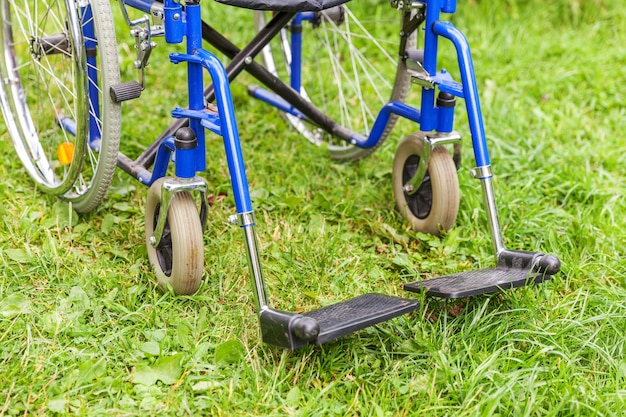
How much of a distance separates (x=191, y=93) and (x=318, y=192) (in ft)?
2.29

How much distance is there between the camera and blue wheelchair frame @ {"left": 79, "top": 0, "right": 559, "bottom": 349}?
1733 mm

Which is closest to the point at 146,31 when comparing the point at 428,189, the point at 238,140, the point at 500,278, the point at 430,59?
the point at 238,140

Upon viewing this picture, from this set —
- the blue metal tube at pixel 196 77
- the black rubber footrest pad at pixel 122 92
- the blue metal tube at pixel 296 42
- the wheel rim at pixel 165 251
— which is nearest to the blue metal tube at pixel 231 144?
the blue metal tube at pixel 196 77

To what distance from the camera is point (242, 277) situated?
2.15 metres

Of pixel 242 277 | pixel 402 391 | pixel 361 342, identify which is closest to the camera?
pixel 402 391

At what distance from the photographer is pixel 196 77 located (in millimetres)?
1942

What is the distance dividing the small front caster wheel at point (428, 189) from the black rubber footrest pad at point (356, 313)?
1.62ft

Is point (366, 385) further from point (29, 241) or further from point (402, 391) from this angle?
point (29, 241)

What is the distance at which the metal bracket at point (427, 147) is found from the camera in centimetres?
220

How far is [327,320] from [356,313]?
0.23ft

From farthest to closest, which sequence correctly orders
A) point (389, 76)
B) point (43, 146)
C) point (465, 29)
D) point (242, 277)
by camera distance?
1. point (465, 29)
2. point (389, 76)
3. point (43, 146)
4. point (242, 277)

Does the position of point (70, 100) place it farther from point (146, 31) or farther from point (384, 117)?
point (384, 117)

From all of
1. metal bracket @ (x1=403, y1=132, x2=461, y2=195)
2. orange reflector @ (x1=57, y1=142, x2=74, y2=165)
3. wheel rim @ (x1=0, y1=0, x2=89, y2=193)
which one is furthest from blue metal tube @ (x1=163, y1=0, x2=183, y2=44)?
metal bracket @ (x1=403, y1=132, x2=461, y2=195)

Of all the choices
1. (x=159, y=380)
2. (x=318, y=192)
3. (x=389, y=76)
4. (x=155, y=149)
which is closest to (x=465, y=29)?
(x=389, y=76)
